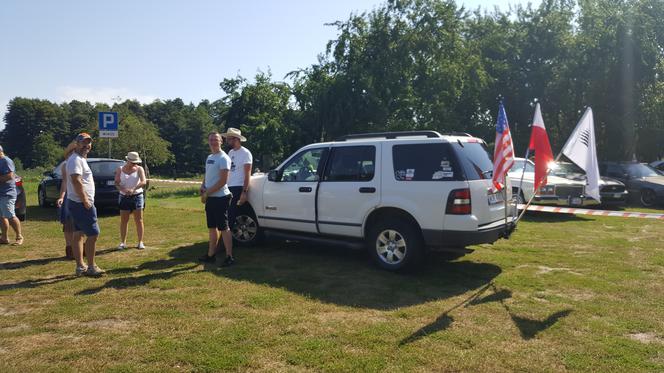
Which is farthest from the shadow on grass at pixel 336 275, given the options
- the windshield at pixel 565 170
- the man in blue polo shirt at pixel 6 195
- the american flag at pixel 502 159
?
the windshield at pixel 565 170

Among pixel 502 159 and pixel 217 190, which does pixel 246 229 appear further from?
pixel 502 159

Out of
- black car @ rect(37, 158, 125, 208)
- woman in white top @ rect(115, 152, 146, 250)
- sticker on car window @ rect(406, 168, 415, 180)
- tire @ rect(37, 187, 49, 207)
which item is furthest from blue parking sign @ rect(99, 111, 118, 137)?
sticker on car window @ rect(406, 168, 415, 180)

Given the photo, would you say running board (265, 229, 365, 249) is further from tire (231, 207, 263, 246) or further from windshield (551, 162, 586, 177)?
windshield (551, 162, 586, 177)

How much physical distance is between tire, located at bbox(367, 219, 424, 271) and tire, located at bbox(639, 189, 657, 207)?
13.3m

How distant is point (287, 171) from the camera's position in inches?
293

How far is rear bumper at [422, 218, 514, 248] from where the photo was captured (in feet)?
18.7

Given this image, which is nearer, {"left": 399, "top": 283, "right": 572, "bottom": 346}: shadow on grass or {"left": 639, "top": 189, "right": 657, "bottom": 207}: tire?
{"left": 399, "top": 283, "right": 572, "bottom": 346}: shadow on grass

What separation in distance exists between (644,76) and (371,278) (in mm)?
22006

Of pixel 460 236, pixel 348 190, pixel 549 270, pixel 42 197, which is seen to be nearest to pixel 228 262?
pixel 348 190

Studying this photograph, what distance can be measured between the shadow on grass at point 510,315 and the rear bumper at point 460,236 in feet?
2.31

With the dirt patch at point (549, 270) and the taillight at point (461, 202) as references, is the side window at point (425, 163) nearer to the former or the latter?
the taillight at point (461, 202)

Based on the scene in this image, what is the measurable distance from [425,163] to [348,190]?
1.20 metres

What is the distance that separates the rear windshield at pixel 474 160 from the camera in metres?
5.85

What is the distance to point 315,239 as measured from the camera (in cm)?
707
